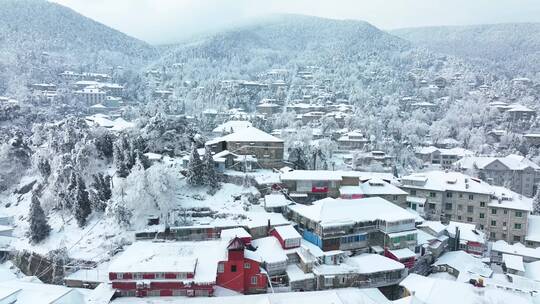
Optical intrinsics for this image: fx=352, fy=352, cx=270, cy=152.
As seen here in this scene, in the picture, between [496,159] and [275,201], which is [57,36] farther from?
[496,159]

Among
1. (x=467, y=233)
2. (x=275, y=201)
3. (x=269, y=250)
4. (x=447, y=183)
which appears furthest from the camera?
(x=447, y=183)

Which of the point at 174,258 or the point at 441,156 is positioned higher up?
the point at 441,156

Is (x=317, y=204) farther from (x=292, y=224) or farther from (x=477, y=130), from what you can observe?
(x=477, y=130)

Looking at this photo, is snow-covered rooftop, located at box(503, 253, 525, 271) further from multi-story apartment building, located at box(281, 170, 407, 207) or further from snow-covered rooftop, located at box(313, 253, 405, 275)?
snow-covered rooftop, located at box(313, 253, 405, 275)

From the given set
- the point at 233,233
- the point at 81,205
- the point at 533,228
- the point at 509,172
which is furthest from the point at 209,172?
the point at 509,172

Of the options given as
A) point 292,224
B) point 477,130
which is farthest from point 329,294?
point 477,130
